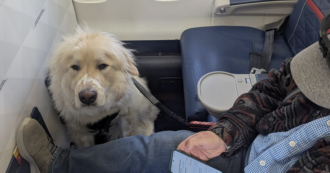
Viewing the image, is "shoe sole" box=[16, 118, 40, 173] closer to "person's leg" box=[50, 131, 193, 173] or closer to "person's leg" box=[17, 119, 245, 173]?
"person's leg" box=[17, 119, 245, 173]

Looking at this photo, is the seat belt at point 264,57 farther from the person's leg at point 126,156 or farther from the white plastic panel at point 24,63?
the white plastic panel at point 24,63

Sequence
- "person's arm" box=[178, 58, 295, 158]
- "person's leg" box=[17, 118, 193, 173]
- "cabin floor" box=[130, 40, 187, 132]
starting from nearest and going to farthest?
"person's arm" box=[178, 58, 295, 158] < "person's leg" box=[17, 118, 193, 173] < "cabin floor" box=[130, 40, 187, 132]

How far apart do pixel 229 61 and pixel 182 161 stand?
76 centimetres

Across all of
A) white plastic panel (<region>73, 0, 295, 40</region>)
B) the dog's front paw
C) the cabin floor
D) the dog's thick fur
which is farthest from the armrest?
the dog's front paw

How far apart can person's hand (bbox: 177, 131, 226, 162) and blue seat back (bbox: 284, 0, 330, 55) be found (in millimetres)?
907

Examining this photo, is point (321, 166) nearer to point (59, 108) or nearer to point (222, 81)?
point (222, 81)

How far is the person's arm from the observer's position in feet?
2.76

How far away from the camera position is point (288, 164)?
76 cm

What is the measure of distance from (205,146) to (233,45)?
2.80 feet

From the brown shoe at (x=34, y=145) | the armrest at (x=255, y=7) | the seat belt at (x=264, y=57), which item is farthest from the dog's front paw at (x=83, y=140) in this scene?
the armrest at (x=255, y=7)

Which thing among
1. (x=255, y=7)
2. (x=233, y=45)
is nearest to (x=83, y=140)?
(x=233, y=45)

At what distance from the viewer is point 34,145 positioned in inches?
39.6

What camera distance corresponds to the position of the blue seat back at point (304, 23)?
50.2 inches

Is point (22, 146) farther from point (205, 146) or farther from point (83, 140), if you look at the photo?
point (205, 146)
